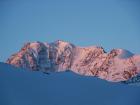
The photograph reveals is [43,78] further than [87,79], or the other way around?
[87,79]

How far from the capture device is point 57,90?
171ft

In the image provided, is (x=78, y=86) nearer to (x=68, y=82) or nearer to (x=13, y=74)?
(x=68, y=82)

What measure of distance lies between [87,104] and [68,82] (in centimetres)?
767

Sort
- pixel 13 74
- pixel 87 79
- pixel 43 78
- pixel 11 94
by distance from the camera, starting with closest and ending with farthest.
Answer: pixel 11 94
pixel 13 74
pixel 43 78
pixel 87 79

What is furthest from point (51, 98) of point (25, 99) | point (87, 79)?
point (87, 79)

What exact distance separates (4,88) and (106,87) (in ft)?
50.8

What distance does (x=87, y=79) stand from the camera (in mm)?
58906

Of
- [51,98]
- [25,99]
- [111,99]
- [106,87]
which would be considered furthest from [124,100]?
[25,99]

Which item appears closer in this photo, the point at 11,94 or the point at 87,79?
the point at 11,94

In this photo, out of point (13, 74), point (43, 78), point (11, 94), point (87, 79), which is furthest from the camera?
point (87, 79)

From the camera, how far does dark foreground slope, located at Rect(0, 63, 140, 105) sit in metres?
46.8

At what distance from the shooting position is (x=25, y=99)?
46.2 metres

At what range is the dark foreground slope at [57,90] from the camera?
46.8 metres

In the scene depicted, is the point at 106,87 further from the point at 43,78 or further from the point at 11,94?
the point at 11,94
